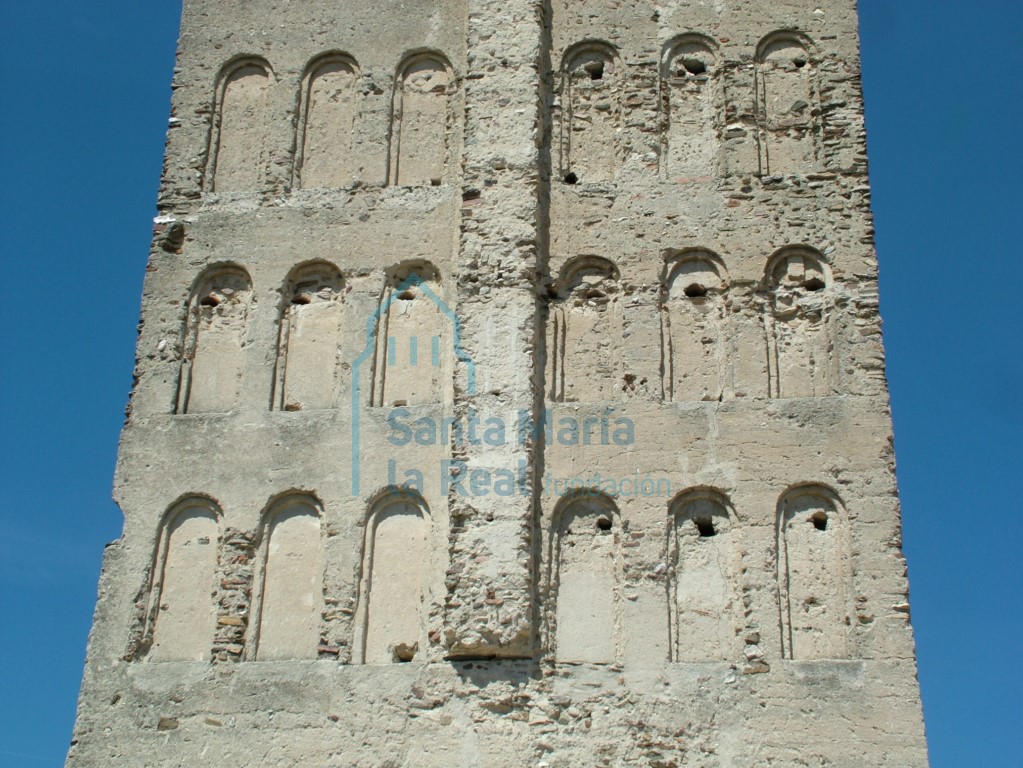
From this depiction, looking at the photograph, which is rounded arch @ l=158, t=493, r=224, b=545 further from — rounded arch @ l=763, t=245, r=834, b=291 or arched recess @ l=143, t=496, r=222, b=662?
rounded arch @ l=763, t=245, r=834, b=291

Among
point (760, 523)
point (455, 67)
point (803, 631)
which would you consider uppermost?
point (455, 67)

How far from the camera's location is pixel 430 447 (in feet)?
38.6

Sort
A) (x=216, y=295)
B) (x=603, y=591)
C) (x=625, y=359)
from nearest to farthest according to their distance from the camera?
1. (x=603, y=591)
2. (x=625, y=359)
3. (x=216, y=295)

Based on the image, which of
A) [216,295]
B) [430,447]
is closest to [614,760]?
[430,447]

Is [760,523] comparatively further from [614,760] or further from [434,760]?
[434,760]

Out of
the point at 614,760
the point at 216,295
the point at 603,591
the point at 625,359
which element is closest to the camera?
the point at 614,760

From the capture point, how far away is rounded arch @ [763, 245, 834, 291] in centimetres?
1216

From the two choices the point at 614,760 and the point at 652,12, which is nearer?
the point at 614,760

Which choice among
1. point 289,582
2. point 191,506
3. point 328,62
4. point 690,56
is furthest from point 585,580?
point 328,62

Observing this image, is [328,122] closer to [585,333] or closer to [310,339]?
[310,339]

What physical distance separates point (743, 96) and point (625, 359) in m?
2.98

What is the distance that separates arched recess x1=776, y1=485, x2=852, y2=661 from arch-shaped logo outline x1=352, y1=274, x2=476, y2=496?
9.42 feet

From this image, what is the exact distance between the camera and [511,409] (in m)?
11.6

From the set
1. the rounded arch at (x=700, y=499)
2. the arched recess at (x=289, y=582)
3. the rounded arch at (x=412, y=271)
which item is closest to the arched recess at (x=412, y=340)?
the rounded arch at (x=412, y=271)
